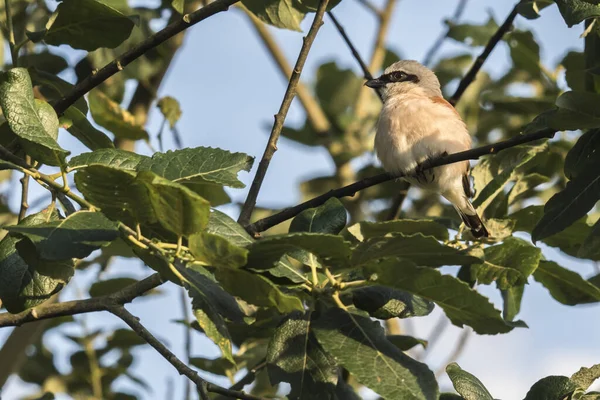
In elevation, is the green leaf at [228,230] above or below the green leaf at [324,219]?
below

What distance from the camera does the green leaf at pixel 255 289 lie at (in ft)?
7.75

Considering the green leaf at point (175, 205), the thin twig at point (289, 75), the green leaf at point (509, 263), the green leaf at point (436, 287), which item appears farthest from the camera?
the thin twig at point (289, 75)

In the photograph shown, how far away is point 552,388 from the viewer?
9.16 ft

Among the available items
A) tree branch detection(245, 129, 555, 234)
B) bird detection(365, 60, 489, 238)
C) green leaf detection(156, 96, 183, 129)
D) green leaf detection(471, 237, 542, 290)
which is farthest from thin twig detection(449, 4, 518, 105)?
green leaf detection(471, 237, 542, 290)

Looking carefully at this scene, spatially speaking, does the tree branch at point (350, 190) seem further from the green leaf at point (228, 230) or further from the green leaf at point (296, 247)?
the green leaf at point (296, 247)

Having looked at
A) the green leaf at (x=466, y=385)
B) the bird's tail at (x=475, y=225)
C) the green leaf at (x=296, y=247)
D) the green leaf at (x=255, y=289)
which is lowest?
the green leaf at (x=466, y=385)

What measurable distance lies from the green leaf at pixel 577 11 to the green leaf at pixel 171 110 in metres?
2.50

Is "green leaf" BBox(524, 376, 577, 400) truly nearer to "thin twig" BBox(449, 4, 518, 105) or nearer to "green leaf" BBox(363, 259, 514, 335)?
"green leaf" BBox(363, 259, 514, 335)

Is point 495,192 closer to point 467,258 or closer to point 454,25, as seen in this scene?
point 467,258

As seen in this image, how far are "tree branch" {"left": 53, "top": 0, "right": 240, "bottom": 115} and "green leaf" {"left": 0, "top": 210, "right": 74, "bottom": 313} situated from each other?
58 centimetres

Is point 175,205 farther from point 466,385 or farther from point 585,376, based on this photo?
point 585,376

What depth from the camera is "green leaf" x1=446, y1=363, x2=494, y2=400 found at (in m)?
2.73

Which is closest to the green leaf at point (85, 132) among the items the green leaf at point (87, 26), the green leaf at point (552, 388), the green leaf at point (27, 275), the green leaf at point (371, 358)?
the green leaf at point (87, 26)

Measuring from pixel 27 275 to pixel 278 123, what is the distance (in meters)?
1.13
